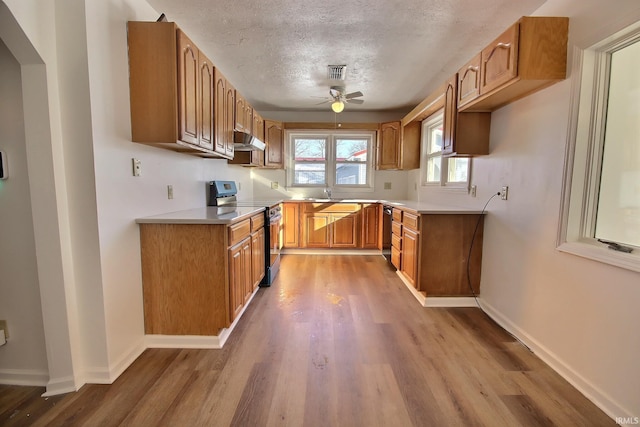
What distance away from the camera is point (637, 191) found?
1.40 meters

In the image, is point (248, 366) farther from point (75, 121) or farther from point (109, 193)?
point (75, 121)

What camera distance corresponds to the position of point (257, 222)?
2.69 metres

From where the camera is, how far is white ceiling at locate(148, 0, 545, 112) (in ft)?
6.31

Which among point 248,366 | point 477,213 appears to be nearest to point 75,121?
point 248,366

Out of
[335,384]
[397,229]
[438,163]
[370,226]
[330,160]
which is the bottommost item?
[335,384]

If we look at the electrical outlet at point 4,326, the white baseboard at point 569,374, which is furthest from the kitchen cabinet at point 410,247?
the electrical outlet at point 4,326

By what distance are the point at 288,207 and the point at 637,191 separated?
11.9 ft

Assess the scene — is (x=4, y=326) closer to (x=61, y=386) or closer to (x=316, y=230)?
(x=61, y=386)

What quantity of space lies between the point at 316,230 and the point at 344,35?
2.73m

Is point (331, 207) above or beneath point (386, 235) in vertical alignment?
above

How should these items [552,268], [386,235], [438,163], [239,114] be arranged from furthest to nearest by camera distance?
1. [386,235]
2. [438,163]
3. [239,114]
4. [552,268]

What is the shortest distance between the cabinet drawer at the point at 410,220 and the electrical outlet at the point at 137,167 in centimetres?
229
